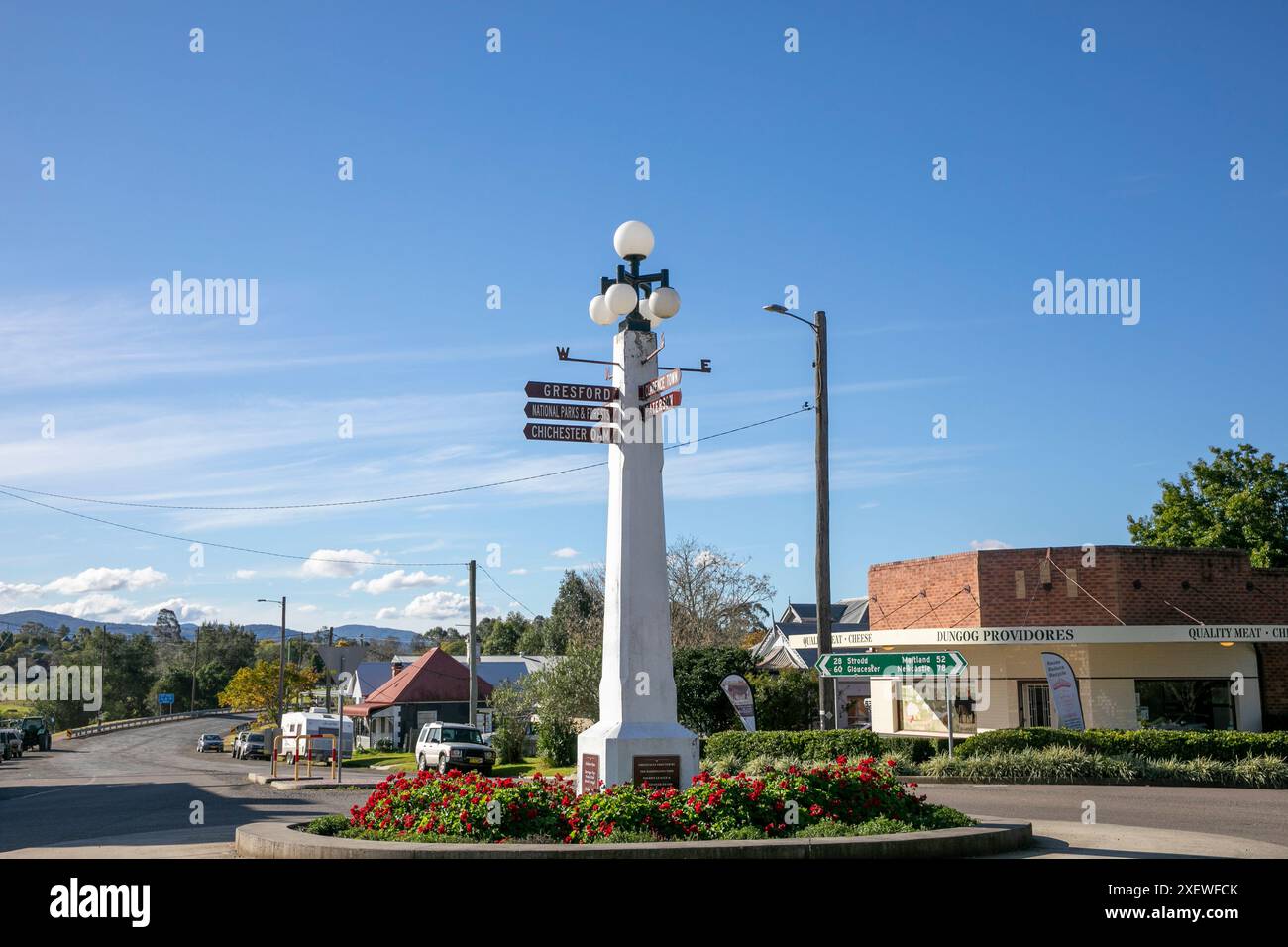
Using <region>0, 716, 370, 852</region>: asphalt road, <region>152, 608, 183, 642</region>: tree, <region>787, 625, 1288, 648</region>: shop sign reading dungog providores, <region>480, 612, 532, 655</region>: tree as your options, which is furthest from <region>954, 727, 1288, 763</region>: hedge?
<region>152, 608, 183, 642</region>: tree

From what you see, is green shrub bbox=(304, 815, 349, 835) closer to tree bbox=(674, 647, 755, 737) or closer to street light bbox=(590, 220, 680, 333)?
street light bbox=(590, 220, 680, 333)

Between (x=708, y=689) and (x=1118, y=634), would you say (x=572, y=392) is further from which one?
(x=708, y=689)

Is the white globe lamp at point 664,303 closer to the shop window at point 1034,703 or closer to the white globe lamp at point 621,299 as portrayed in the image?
the white globe lamp at point 621,299

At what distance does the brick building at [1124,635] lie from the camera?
26.7 metres

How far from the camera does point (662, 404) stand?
13.0m

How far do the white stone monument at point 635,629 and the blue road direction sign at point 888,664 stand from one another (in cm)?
1067

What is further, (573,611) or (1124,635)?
(573,611)

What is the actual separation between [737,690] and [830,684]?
7.97 feet

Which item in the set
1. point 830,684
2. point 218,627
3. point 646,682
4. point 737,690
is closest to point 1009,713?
point 830,684

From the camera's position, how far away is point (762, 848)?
1010 cm

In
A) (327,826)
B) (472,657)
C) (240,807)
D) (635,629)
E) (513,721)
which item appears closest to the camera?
(327,826)

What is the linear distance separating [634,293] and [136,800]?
62.5ft

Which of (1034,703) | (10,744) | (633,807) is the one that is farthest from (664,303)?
(10,744)
